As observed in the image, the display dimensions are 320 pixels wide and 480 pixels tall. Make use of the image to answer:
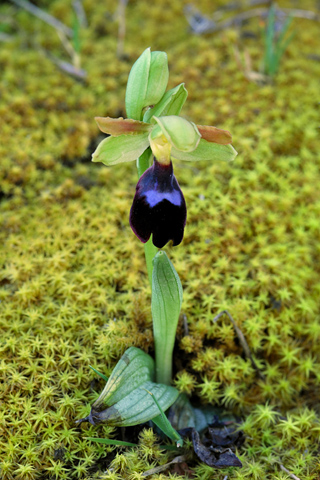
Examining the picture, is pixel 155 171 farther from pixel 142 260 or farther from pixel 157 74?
pixel 142 260

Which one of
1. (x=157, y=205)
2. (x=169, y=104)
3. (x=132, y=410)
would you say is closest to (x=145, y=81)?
(x=169, y=104)

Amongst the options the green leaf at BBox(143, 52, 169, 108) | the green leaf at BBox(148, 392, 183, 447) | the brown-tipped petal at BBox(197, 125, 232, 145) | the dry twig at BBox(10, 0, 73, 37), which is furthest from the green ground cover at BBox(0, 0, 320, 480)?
the green leaf at BBox(143, 52, 169, 108)

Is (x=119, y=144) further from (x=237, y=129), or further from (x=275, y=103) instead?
(x=275, y=103)

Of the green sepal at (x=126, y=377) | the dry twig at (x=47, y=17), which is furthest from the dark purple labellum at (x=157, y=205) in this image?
the dry twig at (x=47, y=17)

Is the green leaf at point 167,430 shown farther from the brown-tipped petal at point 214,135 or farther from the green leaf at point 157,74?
the green leaf at point 157,74

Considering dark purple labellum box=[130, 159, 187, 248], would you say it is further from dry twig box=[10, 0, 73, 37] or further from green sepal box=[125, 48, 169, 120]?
dry twig box=[10, 0, 73, 37]

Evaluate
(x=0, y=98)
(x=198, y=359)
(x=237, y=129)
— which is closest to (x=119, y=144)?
(x=198, y=359)
